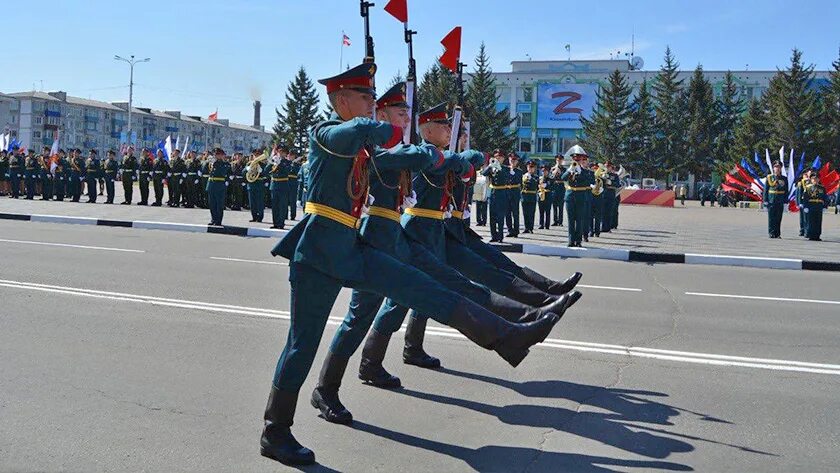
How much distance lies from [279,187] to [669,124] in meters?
56.4

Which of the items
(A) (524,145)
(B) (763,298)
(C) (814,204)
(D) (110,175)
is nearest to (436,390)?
(B) (763,298)

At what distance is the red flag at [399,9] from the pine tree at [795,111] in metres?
59.5

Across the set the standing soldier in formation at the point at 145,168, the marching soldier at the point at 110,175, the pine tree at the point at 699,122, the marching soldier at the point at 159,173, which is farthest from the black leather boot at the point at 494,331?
the pine tree at the point at 699,122

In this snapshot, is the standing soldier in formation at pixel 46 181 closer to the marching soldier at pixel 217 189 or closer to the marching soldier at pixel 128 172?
the marching soldier at pixel 128 172

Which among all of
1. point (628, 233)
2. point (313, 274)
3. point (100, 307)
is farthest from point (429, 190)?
point (628, 233)

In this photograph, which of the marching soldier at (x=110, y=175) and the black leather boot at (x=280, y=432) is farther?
the marching soldier at (x=110, y=175)

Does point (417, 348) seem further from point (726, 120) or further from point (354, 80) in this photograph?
point (726, 120)

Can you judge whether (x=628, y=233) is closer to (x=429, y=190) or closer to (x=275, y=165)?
(x=275, y=165)

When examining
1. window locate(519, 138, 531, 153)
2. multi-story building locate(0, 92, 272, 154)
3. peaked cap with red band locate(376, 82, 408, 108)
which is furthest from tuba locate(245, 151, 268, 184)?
multi-story building locate(0, 92, 272, 154)

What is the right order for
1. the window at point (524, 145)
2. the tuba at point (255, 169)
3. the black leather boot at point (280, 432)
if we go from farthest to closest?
1. the window at point (524, 145)
2. the tuba at point (255, 169)
3. the black leather boot at point (280, 432)

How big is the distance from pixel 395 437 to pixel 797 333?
16.8 ft

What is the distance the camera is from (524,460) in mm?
4426

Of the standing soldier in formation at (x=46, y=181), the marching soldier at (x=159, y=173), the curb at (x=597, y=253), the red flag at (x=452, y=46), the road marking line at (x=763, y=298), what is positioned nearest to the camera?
the red flag at (x=452, y=46)

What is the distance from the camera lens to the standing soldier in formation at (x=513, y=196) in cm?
2001
